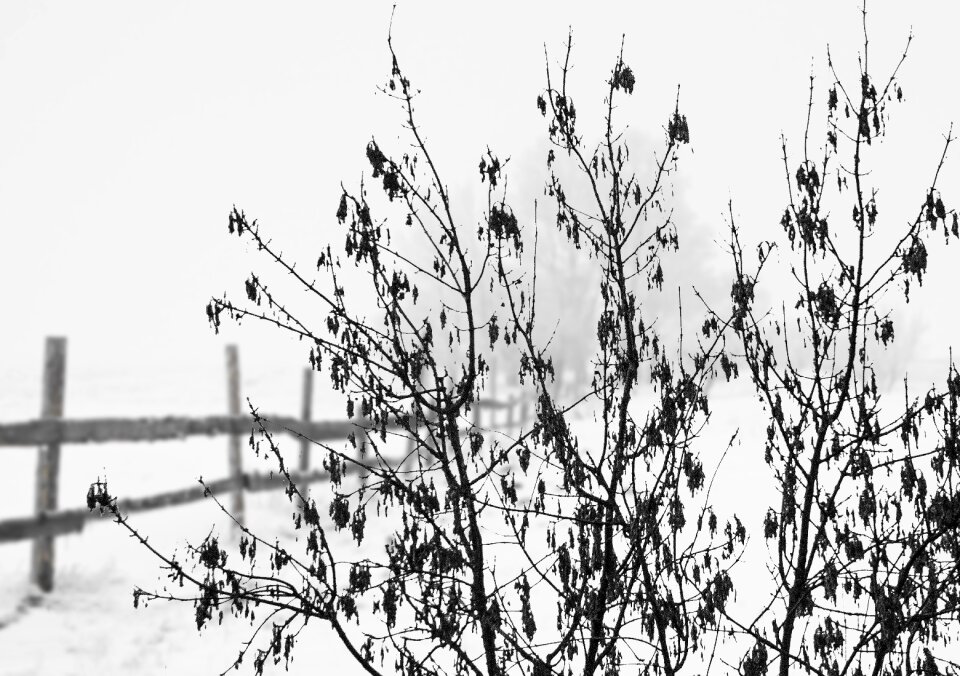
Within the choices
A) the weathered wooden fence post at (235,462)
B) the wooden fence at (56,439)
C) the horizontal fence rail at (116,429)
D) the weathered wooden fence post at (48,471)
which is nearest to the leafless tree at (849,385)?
the horizontal fence rail at (116,429)

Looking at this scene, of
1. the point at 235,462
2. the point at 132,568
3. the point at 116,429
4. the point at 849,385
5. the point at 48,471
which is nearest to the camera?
the point at 849,385

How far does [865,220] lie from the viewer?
2.72 metres

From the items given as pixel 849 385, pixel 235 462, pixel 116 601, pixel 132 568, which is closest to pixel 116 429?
pixel 132 568

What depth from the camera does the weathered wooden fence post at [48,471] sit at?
6207 mm

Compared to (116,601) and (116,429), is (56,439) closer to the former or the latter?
(116,429)

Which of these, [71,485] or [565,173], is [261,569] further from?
[565,173]

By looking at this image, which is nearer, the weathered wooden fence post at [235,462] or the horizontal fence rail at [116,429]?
the horizontal fence rail at [116,429]

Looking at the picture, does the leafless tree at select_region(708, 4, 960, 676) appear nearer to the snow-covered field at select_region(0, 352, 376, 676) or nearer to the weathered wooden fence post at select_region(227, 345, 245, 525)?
the snow-covered field at select_region(0, 352, 376, 676)

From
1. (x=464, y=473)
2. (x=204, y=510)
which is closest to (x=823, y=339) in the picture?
(x=464, y=473)

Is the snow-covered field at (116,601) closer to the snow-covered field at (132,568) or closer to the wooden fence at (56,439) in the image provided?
the snow-covered field at (132,568)

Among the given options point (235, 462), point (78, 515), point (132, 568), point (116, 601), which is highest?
point (235, 462)

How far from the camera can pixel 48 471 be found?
6.29 m

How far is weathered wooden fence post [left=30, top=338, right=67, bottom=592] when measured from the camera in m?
6.21

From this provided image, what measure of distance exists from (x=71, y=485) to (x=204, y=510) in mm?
4701
